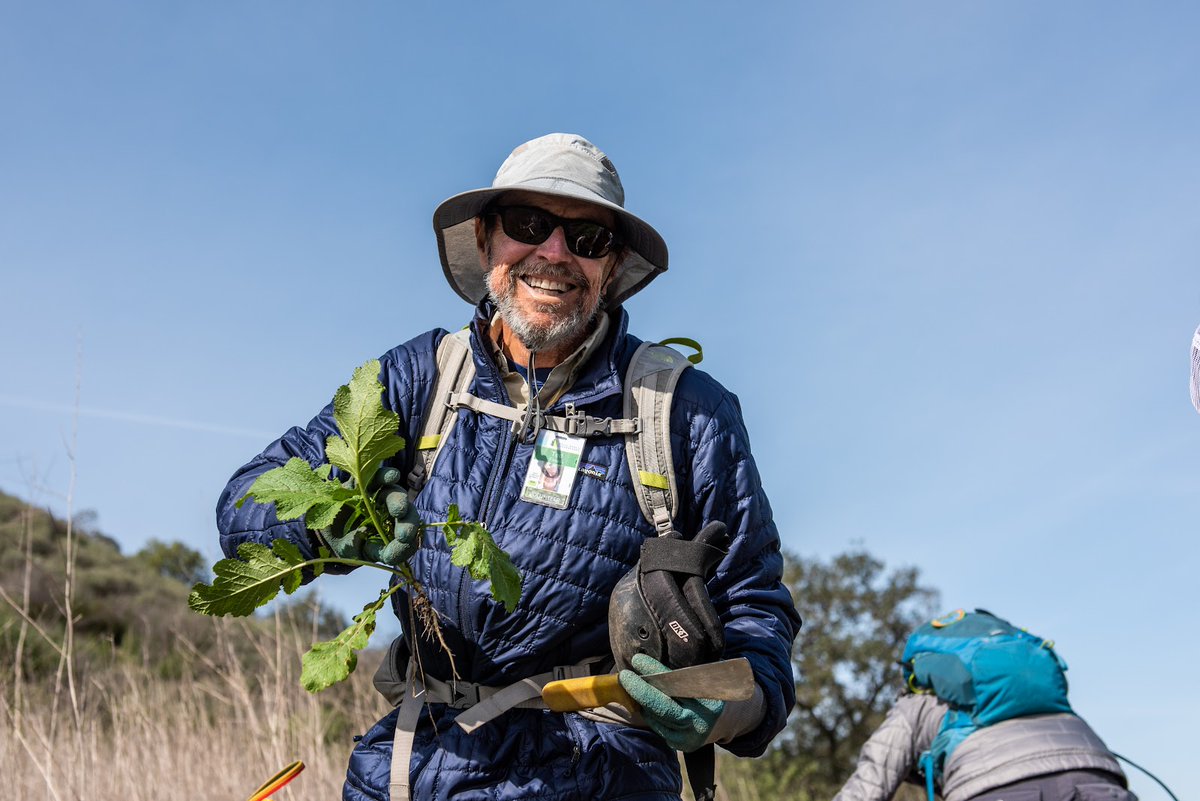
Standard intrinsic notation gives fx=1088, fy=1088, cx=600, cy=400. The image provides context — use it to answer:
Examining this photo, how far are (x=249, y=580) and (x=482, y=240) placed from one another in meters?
1.16

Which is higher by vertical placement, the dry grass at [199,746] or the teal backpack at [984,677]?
the teal backpack at [984,677]

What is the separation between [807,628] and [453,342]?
15722 mm

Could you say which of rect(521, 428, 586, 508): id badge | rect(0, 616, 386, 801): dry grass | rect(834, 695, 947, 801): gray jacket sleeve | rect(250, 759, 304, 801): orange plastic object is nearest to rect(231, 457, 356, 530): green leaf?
rect(521, 428, 586, 508): id badge

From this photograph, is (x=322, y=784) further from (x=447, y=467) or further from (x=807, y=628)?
(x=807, y=628)

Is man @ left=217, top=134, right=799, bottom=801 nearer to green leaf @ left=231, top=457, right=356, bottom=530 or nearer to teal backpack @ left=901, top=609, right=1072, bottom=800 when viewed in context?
green leaf @ left=231, top=457, right=356, bottom=530

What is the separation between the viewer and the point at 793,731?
659 inches

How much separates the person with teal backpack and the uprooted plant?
2859 mm

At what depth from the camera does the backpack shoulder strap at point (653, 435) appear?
94.1 inches

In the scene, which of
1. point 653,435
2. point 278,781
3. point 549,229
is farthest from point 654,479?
point 278,781

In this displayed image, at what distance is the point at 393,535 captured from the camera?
2.22 meters

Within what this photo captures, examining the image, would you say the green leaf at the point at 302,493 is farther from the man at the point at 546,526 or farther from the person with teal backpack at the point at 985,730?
the person with teal backpack at the point at 985,730

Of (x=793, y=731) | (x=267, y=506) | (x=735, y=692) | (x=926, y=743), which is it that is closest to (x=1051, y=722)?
(x=926, y=743)

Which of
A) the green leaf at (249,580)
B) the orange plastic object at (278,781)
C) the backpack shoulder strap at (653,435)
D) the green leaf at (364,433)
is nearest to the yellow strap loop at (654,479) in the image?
the backpack shoulder strap at (653,435)

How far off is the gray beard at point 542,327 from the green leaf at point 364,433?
47 cm
